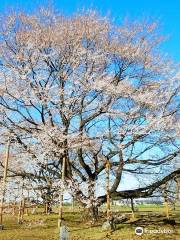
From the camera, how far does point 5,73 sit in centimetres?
1788

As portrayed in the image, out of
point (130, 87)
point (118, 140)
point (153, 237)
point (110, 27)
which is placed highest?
point (110, 27)

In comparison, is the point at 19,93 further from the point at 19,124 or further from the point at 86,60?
the point at 86,60

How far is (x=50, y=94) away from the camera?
1745cm

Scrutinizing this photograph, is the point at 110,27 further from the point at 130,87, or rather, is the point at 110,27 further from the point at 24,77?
the point at 24,77

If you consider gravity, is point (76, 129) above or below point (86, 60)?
below

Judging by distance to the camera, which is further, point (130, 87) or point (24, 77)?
point (130, 87)

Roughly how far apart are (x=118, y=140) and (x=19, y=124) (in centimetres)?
501

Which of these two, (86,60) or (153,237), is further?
(86,60)

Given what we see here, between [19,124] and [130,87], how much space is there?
5.87m

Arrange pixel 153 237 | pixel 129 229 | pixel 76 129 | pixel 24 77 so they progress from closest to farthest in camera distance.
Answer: pixel 153 237 → pixel 129 229 → pixel 24 77 → pixel 76 129

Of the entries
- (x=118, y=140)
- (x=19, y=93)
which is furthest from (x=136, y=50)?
(x=19, y=93)

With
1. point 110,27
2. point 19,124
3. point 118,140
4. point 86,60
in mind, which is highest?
point 110,27

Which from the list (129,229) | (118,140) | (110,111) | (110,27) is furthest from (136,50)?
(129,229)

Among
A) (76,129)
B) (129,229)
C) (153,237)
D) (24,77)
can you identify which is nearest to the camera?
(153,237)
